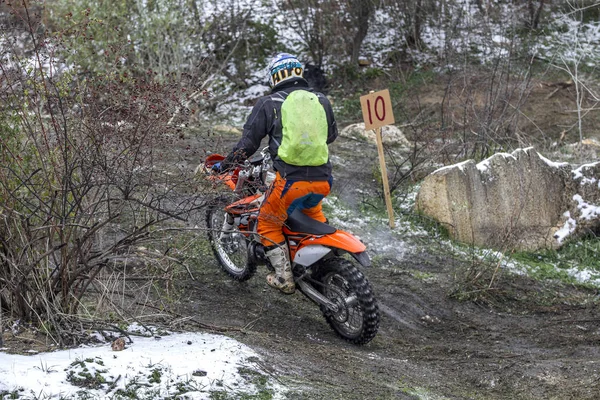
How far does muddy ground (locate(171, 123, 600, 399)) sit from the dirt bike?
8.3 inches

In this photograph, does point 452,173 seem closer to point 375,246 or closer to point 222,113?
point 375,246

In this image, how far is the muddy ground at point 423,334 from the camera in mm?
4789

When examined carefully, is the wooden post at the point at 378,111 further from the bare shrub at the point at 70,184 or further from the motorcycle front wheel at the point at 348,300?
the bare shrub at the point at 70,184

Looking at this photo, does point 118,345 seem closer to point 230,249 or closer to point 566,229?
point 230,249

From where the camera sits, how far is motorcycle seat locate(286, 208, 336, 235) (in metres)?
5.76

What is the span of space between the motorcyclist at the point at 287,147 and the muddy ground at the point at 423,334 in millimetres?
647

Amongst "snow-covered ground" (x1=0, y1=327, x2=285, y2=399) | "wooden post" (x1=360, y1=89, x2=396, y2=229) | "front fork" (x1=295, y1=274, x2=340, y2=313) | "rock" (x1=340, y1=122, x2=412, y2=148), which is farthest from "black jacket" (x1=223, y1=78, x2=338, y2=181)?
"rock" (x1=340, y1=122, x2=412, y2=148)

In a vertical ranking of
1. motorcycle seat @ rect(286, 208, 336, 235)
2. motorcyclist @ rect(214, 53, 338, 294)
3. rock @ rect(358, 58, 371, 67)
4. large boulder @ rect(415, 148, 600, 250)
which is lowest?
rock @ rect(358, 58, 371, 67)

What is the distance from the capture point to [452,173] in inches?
348

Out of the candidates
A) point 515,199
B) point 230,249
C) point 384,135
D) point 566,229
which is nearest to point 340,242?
point 230,249

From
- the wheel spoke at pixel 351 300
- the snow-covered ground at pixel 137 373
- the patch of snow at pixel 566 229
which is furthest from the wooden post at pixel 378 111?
the snow-covered ground at pixel 137 373

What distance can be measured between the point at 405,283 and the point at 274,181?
2.30 metres

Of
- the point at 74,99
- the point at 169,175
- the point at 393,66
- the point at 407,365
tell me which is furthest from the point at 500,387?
the point at 393,66

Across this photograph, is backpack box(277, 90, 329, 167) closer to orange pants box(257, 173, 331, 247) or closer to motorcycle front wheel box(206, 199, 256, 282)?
orange pants box(257, 173, 331, 247)
